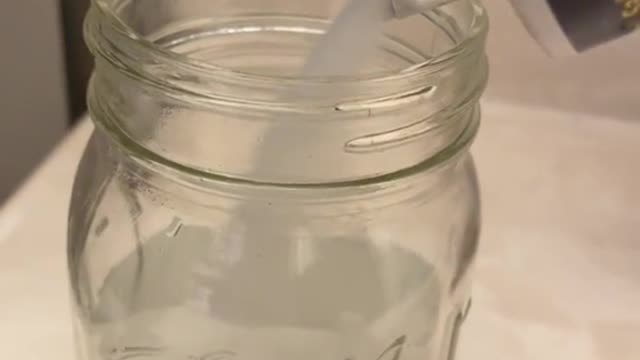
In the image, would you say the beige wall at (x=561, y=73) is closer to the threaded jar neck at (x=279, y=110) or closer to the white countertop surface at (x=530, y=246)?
the white countertop surface at (x=530, y=246)

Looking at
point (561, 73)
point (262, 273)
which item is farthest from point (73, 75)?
point (262, 273)

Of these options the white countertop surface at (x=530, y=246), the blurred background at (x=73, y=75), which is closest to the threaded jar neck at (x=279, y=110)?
the white countertop surface at (x=530, y=246)

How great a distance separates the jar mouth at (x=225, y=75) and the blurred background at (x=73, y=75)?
0.28 metres

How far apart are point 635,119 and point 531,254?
14 centimetres

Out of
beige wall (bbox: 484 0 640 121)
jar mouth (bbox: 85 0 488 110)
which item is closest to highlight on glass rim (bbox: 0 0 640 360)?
jar mouth (bbox: 85 0 488 110)

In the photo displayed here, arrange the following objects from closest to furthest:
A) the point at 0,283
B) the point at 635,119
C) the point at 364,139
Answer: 1. the point at 364,139
2. the point at 0,283
3. the point at 635,119

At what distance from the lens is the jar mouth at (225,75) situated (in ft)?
1.18

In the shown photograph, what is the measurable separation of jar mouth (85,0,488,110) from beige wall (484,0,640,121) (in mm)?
275

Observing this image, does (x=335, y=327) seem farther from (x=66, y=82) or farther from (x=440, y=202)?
(x=66, y=82)

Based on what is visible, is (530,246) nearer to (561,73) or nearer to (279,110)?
(561,73)

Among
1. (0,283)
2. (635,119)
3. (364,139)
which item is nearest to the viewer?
(364,139)

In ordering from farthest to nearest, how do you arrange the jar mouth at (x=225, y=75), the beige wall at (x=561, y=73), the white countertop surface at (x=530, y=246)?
the beige wall at (x=561, y=73)
the white countertop surface at (x=530, y=246)
the jar mouth at (x=225, y=75)

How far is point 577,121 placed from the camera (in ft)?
2.30

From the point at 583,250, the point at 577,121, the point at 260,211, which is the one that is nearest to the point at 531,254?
the point at 583,250
